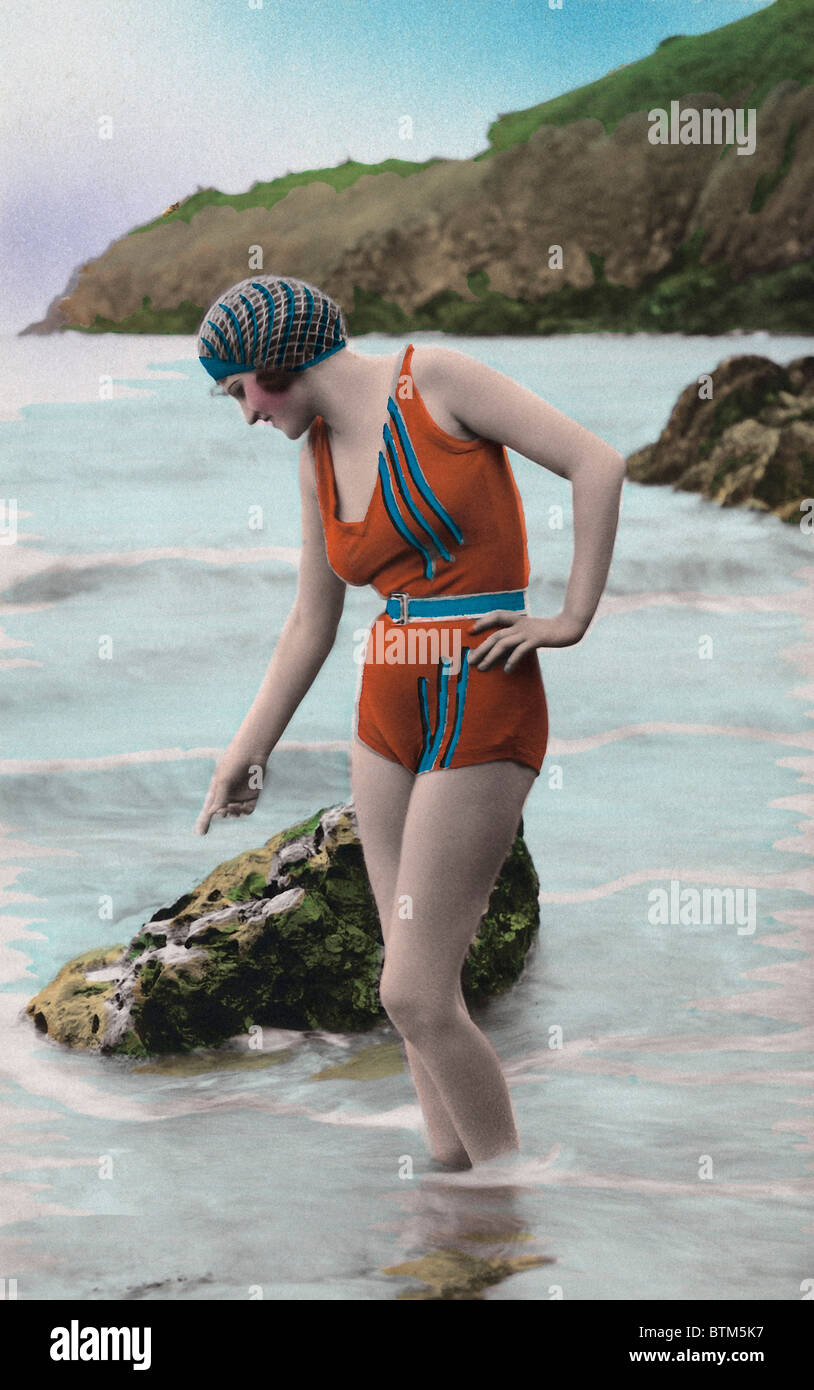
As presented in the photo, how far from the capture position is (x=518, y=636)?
2803 millimetres

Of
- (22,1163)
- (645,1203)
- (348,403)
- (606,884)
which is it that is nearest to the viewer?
(348,403)

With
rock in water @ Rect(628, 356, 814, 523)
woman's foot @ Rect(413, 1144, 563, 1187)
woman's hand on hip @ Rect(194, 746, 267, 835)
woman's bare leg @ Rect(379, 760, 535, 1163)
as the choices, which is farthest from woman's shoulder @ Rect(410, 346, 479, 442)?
rock in water @ Rect(628, 356, 814, 523)

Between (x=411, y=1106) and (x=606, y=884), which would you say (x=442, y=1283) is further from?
(x=606, y=884)

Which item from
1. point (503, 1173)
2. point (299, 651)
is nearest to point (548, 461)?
point (299, 651)

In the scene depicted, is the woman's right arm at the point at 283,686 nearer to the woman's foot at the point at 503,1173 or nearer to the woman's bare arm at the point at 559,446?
the woman's bare arm at the point at 559,446

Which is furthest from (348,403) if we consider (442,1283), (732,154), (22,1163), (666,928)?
(732,154)

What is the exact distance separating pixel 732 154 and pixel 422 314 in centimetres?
164

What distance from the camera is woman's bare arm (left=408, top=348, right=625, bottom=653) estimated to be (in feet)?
9.00

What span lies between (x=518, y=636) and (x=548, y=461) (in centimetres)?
29

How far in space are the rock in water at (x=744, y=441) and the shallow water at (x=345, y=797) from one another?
9cm

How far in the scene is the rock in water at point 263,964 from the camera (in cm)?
404

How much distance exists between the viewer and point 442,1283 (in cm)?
290

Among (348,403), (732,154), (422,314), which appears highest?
(732,154)

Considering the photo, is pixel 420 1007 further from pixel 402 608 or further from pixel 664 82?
pixel 664 82
